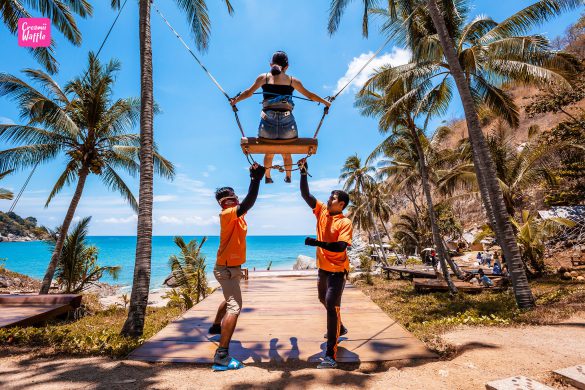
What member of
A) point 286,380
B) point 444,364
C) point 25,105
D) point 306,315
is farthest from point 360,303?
point 25,105

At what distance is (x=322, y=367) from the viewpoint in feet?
12.6

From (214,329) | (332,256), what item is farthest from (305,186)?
(214,329)

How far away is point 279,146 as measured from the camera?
4.44 m

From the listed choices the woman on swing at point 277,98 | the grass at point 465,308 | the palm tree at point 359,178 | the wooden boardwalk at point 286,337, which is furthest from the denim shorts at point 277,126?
the palm tree at point 359,178

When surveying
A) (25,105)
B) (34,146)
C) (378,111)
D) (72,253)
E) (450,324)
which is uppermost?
(378,111)

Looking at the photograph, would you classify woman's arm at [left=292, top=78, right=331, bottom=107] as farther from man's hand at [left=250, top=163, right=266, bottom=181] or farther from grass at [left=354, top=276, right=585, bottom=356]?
grass at [left=354, top=276, right=585, bottom=356]

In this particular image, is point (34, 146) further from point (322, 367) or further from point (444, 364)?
point (444, 364)

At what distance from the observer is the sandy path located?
3.45 metres

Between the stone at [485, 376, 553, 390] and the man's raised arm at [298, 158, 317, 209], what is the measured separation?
3.00 metres

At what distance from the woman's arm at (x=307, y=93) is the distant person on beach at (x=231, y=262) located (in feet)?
4.79

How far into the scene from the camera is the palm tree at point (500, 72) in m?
7.57

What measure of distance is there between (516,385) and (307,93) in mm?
4499

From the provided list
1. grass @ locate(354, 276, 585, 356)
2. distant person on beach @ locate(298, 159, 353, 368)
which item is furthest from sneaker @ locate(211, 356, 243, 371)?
grass @ locate(354, 276, 585, 356)

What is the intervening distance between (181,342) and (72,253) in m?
11.5
